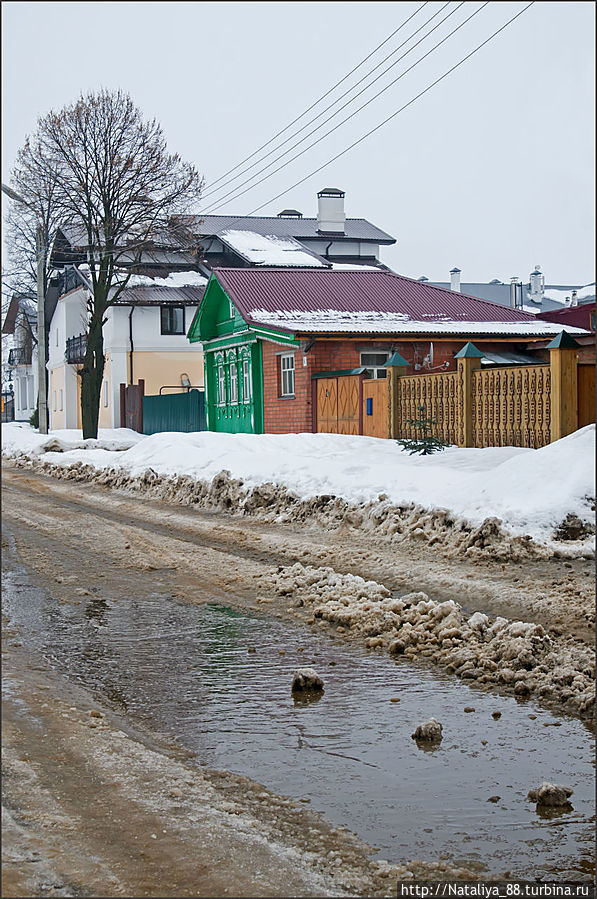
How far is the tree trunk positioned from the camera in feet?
106

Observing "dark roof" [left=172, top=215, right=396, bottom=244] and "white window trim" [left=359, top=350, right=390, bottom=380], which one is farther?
"dark roof" [left=172, top=215, right=396, bottom=244]

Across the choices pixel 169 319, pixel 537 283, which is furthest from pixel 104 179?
pixel 537 283

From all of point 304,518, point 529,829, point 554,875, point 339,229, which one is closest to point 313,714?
point 529,829

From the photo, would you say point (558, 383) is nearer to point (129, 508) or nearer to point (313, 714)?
point (129, 508)

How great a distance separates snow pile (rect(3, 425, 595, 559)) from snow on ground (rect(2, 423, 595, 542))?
0.8 inches

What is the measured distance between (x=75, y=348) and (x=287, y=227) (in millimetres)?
12024

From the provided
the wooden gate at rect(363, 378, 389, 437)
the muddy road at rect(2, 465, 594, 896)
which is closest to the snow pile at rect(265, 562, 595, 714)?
the muddy road at rect(2, 465, 594, 896)

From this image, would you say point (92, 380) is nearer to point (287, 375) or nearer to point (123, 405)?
point (123, 405)

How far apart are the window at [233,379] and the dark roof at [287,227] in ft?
51.5

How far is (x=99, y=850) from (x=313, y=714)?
8.30 ft

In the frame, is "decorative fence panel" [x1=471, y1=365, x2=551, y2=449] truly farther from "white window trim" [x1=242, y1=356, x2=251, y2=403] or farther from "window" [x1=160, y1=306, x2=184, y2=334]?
→ "window" [x1=160, y1=306, x2=184, y2=334]

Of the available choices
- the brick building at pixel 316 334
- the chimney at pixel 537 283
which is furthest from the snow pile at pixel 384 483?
the chimney at pixel 537 283

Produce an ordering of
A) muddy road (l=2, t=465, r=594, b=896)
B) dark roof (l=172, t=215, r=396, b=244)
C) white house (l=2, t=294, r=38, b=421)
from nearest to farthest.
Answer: muddy road (l=2, t=465, r=594, b=896) → white house (l=2, t=294, r=38, b=421) → dark roof (l=172, t=215, r=396, b=244)

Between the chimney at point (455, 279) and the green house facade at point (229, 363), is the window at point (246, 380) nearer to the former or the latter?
the green house facade at point (229, 363)
